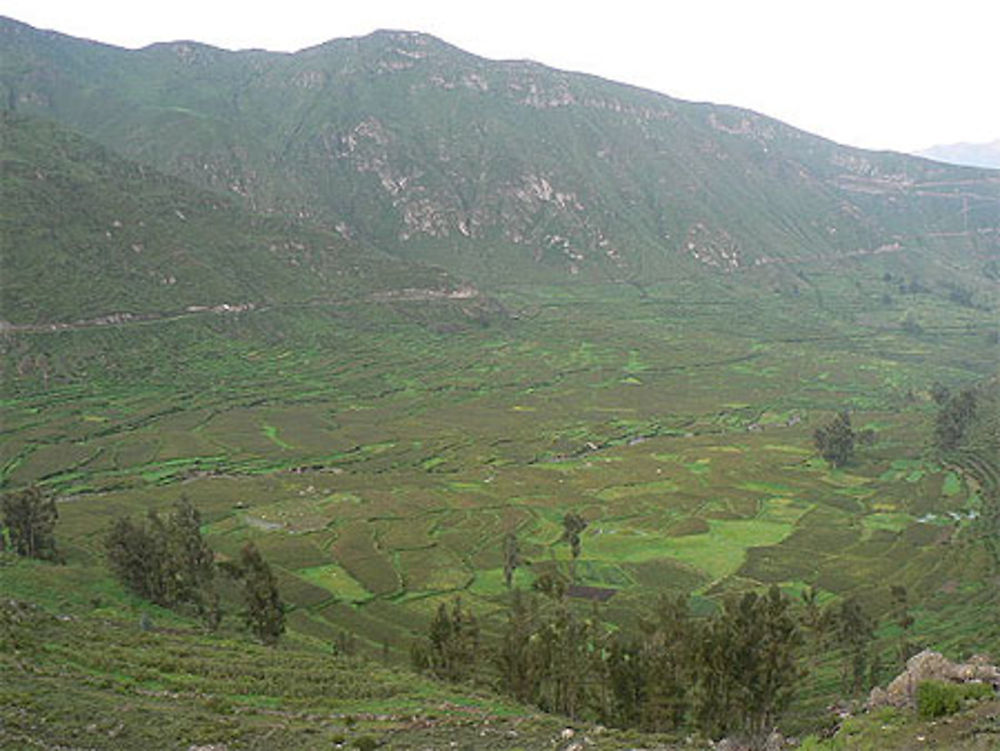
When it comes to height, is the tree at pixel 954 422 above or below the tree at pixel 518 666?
above

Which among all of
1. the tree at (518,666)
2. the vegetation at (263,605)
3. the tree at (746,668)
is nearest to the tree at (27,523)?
the vegetation at (263,605)

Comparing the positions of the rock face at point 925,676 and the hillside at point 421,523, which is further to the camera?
the hillside at point 421,523

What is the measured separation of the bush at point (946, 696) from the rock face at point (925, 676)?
10.9ft

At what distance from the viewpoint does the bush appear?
28594 millimetres

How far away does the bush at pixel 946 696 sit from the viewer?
28.6 m

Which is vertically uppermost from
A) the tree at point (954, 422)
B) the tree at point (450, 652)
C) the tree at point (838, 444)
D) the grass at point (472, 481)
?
the tree at point (954, 422)

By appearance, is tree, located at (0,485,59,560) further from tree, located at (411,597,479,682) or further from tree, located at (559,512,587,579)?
tree, located at (559,512,587,579)

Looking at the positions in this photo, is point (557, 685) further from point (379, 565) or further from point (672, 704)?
point (379, 565)

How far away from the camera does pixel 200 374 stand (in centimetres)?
18762

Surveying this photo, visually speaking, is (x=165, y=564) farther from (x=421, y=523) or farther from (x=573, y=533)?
(x=573, y=533)

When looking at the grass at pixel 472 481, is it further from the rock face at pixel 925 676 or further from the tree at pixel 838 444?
the rock face at pixel 925 676

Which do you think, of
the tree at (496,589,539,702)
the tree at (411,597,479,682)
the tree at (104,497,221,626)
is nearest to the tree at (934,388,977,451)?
the tree at (496,589,539,702)

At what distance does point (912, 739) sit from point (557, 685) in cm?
2712

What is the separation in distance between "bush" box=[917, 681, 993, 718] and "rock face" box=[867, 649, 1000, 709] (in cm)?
333
